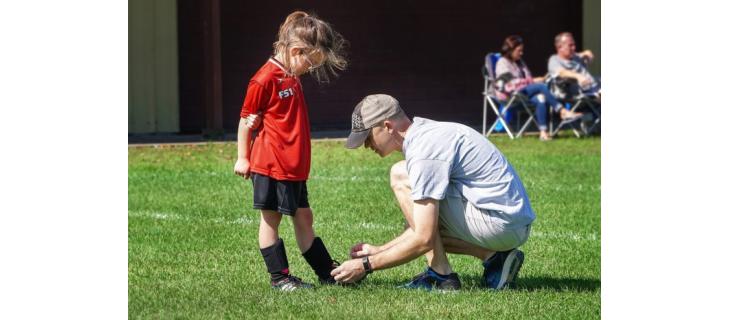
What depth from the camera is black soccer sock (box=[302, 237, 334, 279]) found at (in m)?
6.00

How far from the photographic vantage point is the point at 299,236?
6.01 metres

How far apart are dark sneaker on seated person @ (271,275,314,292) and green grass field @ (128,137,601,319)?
64 millimetres

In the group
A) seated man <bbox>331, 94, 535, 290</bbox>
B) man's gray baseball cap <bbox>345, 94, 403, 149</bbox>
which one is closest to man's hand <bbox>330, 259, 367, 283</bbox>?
seated man <bbox>331, 94, 535, 290</bbox>

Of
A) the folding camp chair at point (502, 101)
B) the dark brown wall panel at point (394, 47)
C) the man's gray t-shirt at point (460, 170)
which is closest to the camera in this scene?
the man's gray t-shirt at point (460, 170)

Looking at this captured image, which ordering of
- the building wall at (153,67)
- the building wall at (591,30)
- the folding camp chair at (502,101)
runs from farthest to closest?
the building wall at (591,30)
the building wall at (153,67)
the folding camp chair at (502,101)

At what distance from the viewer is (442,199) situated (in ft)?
18.0

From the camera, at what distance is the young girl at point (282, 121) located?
223 inches

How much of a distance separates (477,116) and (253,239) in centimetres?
1104

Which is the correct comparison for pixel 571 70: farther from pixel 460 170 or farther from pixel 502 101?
pixel 460 170

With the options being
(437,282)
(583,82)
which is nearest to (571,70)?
(583,82)

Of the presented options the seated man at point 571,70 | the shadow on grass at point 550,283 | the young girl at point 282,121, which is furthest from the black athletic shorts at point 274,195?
the seated man at point 571,70

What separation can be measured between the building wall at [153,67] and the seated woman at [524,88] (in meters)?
4.33

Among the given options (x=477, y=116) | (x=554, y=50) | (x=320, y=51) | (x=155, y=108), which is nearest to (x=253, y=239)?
(x=320, y=51)

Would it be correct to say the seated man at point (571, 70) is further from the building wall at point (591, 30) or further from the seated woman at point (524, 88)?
the building wall at point (591, 30)
